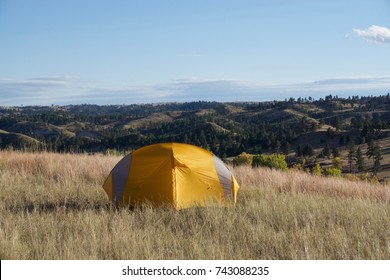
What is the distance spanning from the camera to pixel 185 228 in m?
6.43

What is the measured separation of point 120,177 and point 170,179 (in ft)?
3.51

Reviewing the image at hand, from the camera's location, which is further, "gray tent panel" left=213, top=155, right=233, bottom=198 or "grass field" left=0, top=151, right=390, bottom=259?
"gray tent panel" left=213, top=155, right=233, bottom=198

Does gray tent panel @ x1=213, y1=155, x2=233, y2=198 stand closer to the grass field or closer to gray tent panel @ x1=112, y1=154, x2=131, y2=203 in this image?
the grass field

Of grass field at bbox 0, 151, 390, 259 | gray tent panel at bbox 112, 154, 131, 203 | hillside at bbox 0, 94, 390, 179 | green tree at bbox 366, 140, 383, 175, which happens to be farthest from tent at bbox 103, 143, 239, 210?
green tree at bbox 366, 140, 383, 175

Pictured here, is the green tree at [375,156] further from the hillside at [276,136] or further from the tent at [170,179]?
the tent at [170,179]

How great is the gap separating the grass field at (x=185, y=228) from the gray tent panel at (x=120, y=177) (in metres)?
0.31

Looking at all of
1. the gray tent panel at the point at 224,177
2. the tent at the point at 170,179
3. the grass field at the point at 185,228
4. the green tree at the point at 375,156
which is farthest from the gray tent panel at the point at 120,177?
the green tree at the point at 375,156

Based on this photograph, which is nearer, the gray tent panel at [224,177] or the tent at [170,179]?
the tent at [170,179]

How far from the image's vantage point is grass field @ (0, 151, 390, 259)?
521cm

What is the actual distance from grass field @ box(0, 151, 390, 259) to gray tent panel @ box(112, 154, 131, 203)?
12.3 inches

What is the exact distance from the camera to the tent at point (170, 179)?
796 centimetres

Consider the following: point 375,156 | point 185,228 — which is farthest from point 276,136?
point 185,228

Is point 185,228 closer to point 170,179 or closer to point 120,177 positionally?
point 170,179
